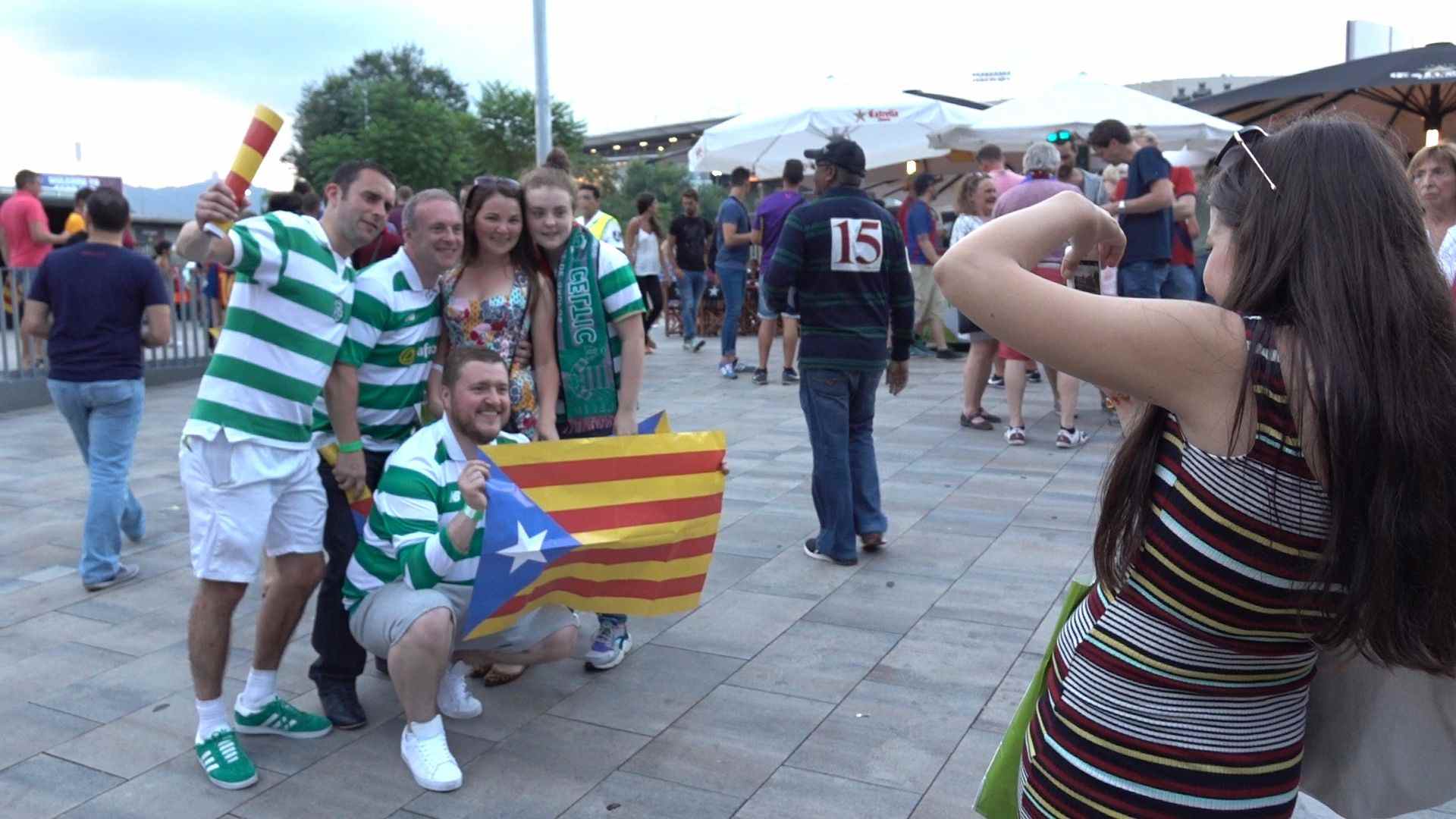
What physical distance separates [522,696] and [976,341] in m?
5.41

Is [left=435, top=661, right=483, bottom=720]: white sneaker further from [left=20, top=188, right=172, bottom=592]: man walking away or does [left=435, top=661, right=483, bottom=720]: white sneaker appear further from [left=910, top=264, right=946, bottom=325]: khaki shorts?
[left=910, top=264, right=946, bottom=325]: khaki shorts

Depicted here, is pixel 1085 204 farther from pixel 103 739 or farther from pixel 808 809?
pixel 103 739

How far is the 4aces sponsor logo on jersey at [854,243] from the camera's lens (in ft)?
18.1

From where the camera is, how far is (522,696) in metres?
4.17

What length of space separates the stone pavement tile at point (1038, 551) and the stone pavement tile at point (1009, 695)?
1.06 meters

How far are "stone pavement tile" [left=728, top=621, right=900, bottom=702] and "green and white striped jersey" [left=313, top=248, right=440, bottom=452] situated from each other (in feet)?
5.00

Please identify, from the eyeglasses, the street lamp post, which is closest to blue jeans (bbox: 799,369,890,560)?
the eyeglasses

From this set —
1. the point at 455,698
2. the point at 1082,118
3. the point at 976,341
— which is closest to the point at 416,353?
the point at 455,698

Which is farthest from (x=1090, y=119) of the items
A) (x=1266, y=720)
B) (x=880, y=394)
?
(x=1266, y=720)

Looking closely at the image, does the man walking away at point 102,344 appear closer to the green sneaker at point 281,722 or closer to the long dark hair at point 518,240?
the green sneaker at point 281,722

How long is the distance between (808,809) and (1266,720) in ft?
6.23

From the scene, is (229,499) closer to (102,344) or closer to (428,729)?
(428,729)

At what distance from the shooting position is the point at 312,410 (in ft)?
12.6

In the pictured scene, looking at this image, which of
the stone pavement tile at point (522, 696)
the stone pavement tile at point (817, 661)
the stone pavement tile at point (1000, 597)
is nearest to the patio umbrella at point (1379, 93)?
the stone pavement tile at point (1000, 597)
